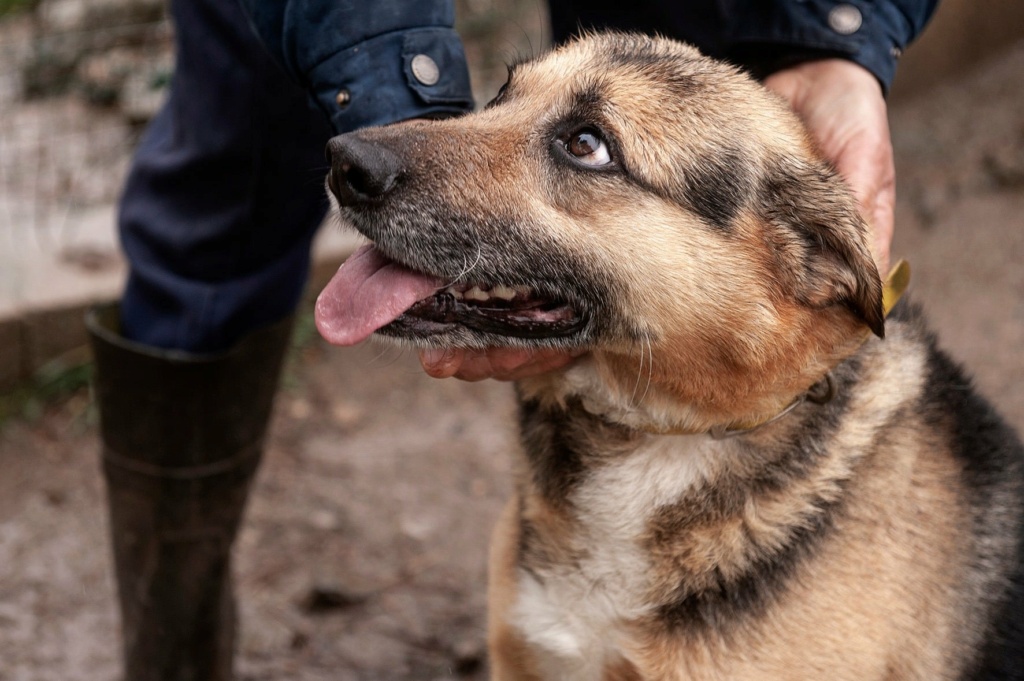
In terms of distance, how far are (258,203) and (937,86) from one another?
20.1 ft

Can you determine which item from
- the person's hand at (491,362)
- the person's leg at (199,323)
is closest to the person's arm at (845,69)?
the person's hand at (491,362)

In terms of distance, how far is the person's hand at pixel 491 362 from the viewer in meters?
2.45

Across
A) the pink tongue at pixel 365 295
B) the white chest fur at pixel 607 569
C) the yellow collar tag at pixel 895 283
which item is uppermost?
the pink tongue at pixel 365 295

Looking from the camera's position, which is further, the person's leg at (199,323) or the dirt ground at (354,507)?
the dirt ground at (354,507)

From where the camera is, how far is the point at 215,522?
337cm

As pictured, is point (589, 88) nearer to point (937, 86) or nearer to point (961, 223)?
point (961, 223)

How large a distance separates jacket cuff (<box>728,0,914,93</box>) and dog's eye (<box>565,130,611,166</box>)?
2.51 feet

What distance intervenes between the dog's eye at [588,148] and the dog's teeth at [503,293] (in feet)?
1.13

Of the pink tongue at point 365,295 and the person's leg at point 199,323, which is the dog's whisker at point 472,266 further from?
the person's leg at point 199,323

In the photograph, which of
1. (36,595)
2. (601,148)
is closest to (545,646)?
(601,148)

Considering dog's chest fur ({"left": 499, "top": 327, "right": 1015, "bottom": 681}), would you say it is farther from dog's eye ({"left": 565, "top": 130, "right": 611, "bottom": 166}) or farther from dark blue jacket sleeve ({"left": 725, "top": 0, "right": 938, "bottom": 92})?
dark blue jacket sleeve ({"left": 725, "top": 0, "right": 938, "bottom": 92})

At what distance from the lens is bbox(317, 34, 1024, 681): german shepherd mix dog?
7.80ft

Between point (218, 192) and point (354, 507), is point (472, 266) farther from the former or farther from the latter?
point (354, 507)

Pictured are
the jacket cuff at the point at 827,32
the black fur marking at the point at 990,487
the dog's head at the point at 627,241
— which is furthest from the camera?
the jacket cuff at the point at 827,32
